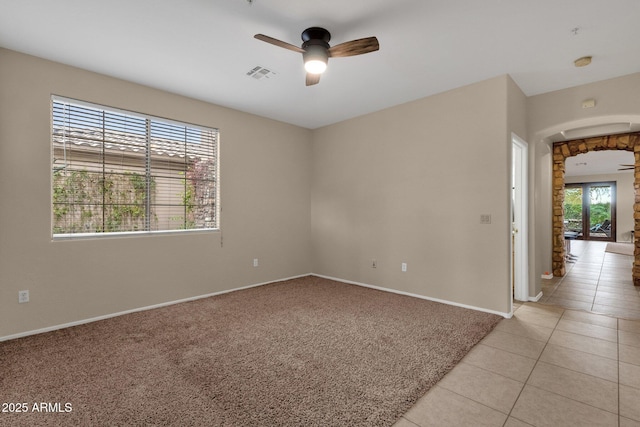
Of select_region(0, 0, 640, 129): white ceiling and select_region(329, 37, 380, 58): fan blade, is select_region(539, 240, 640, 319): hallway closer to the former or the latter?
select_region(0, 0, 640, 129): white ceiling

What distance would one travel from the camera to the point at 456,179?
3729 millimetres

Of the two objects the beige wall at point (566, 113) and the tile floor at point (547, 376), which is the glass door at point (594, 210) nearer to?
the beige wall at point (566, 113)

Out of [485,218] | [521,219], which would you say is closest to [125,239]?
[485,218]

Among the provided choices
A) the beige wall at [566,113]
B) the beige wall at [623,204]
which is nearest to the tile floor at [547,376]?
the beige wall at [566,113]

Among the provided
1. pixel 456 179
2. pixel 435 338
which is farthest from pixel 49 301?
pixel 456 179

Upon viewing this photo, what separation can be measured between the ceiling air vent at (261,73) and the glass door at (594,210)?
43.8 ft

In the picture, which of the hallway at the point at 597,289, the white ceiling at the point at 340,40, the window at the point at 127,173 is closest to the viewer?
the white ceiling at the point at 340,40

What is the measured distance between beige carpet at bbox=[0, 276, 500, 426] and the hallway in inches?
57.6

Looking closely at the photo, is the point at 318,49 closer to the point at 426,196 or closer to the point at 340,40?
the point at 340,40

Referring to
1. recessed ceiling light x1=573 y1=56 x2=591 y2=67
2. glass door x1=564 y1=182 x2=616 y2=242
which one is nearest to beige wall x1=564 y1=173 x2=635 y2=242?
glass door x1=564 y1=182 x2=616 y2=242

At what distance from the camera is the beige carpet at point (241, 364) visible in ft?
5.84

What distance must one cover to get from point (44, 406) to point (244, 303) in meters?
2.13

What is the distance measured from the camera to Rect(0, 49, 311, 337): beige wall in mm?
2797

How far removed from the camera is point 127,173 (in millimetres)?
3537
